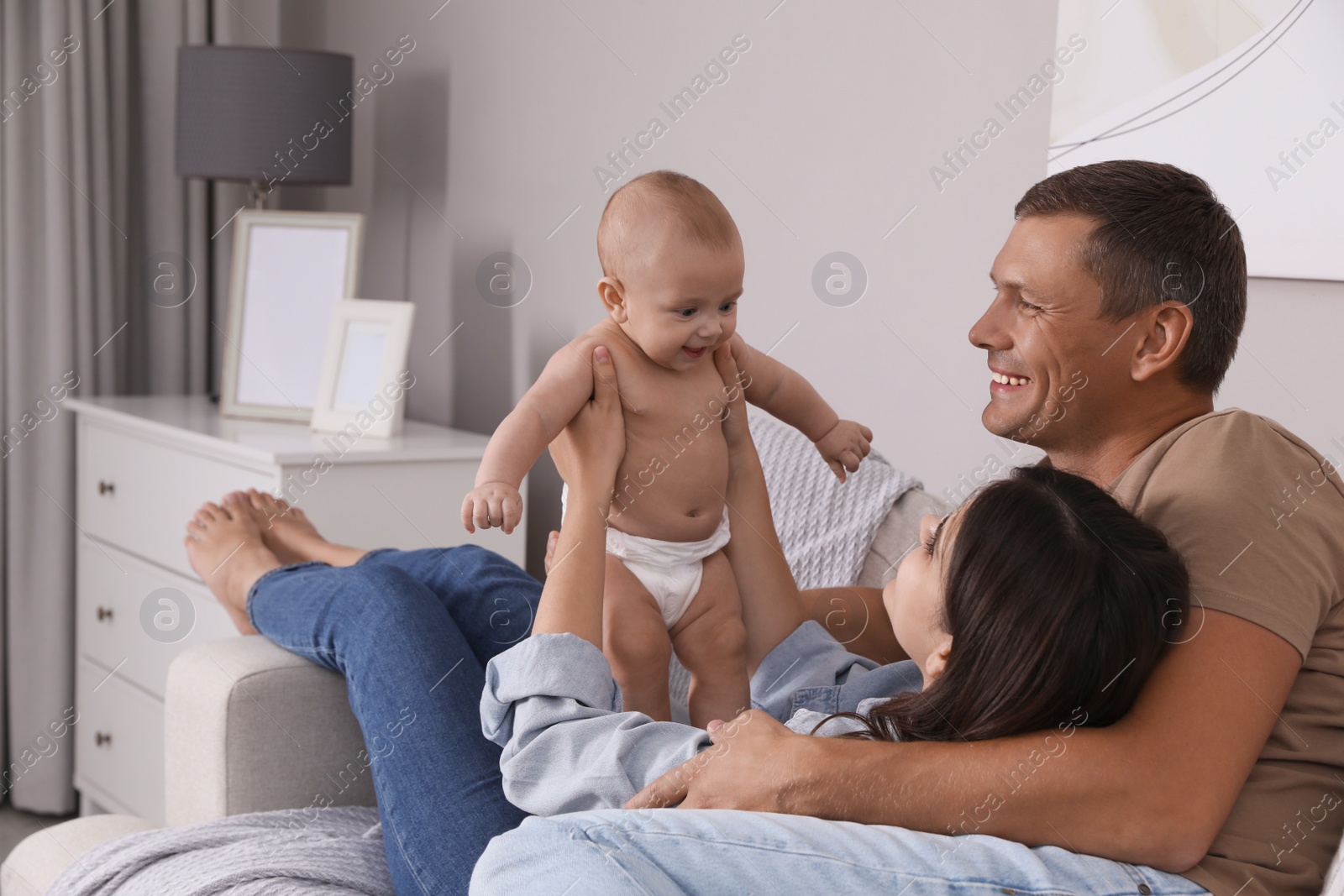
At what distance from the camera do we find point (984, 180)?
1.90m

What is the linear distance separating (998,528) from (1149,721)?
0.59 ft

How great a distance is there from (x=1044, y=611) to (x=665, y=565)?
1.77 feet

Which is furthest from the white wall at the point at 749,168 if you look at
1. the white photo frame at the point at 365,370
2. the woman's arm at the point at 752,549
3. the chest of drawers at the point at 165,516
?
the woman's arm at the point at 752,549

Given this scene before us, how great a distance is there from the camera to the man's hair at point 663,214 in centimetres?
128

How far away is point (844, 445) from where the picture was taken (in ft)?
4.76

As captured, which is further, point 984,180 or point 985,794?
point 984,180

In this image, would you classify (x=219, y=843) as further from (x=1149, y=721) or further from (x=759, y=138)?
(x=759, y=138)

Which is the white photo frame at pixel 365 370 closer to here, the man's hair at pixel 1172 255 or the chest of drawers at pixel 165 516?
the chest of drawers at pixel 165 516

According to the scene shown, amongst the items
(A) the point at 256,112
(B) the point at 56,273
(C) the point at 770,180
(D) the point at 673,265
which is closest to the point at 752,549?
(D) the point at 673,265

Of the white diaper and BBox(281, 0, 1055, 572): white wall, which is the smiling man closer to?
the white diaper

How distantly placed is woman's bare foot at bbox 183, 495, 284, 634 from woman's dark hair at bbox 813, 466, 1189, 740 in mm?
1236

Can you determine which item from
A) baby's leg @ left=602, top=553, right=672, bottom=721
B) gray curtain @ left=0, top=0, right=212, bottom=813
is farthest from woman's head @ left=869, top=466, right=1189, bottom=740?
gray curtain @ left=0, top=0, right=212, bottom=813

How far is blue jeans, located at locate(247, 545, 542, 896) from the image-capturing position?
1.24 meters

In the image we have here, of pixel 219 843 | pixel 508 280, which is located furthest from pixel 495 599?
pixel 508 280
